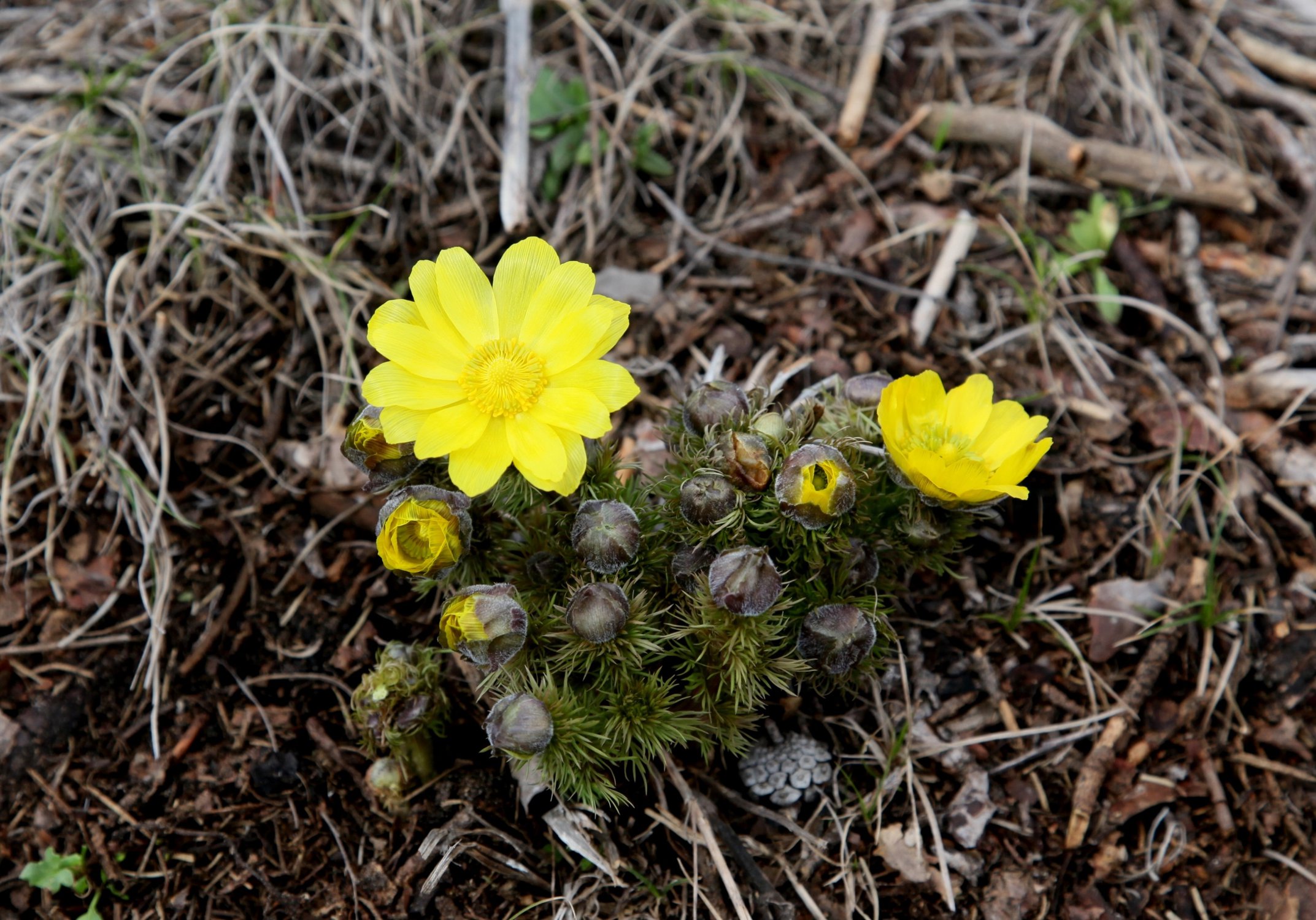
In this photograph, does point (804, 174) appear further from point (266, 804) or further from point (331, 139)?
point (266, 804)

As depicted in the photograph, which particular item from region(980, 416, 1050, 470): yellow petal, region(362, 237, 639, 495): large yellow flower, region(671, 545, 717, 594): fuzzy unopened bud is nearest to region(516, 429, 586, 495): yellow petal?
region(362, 237, 639, 495): large yellow flower

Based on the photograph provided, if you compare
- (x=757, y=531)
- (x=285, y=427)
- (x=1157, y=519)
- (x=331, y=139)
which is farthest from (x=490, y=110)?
(x=1157, y=519)

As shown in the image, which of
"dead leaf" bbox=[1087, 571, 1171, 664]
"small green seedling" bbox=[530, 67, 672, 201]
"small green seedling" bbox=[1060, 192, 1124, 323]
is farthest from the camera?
"small green seedling" bbox=[530, 67, 672, 201]

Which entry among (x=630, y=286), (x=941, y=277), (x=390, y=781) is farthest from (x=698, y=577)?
(x=941, y=277)

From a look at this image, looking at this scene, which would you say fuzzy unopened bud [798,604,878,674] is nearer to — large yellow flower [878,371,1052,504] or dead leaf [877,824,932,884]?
large yellow flower [878,371,1052,504]

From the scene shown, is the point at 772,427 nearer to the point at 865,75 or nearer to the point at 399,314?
the point at 399,314

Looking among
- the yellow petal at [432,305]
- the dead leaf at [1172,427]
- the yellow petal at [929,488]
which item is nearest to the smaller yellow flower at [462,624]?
the yellow petal at [432,305]
